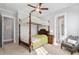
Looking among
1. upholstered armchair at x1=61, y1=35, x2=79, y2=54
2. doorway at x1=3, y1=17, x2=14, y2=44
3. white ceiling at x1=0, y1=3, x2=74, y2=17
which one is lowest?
upholstered armchair at x1=61, y1=35, x2=79, y2=54

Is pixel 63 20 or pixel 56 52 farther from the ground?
pixel 63 20

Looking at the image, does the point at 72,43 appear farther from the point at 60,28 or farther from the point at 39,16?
the point at 39,16

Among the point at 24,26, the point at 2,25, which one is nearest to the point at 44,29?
the point at 24,26

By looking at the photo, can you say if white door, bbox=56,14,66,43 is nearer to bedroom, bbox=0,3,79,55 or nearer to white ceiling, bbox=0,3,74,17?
bedroom, bbox=0,3,79,55

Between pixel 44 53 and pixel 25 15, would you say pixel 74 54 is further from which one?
pixel 25 15

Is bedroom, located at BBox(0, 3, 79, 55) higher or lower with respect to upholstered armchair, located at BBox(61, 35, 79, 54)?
higher

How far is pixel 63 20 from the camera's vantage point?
72.2 inches

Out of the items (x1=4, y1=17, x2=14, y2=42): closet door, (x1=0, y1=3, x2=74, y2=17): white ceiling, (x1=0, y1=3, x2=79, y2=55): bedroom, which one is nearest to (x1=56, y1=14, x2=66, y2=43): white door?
(x1=0, y1=3, x2=79, y2=55): bedroom

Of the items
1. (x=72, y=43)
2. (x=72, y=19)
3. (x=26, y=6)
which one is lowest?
(x=72, y=43)

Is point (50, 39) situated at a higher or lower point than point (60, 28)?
lower

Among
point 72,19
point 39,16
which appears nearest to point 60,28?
point 72,19

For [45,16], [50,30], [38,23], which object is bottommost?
[50,30]

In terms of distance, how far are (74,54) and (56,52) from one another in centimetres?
33

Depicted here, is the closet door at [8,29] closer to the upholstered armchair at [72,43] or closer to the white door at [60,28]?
the white door at [60,28]
